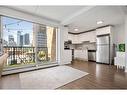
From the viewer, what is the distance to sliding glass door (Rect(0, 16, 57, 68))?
440cm

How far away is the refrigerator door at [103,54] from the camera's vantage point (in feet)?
20.8

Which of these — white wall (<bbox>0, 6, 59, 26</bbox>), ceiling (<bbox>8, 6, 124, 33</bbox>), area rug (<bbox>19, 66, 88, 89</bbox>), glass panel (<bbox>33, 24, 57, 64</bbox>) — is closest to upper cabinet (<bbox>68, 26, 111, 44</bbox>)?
ceiling (<bbox>8, 6, 124, 33</bbox>)

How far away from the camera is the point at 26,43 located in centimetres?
503

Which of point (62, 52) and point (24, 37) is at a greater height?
point (24, 37)

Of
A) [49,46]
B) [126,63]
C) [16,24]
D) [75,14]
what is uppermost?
[75,14]

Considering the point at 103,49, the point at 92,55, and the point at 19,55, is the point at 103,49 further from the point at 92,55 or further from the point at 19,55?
the point at 19,55

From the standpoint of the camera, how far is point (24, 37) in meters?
4.88

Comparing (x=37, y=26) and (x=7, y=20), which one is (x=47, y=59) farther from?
(x=7, y=20)

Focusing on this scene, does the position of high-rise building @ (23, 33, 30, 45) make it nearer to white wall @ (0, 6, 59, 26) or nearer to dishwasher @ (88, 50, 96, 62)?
white wall @ (0, 6, 59, 26)

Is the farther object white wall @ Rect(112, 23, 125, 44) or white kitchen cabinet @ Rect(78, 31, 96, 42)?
white kitchen cabinet @ Rect(78, 31, 96, 42)

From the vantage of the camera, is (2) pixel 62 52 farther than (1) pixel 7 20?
Yes

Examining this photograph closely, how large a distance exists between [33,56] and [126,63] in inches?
149

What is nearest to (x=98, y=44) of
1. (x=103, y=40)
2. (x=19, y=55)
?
(x=103, y=40)
